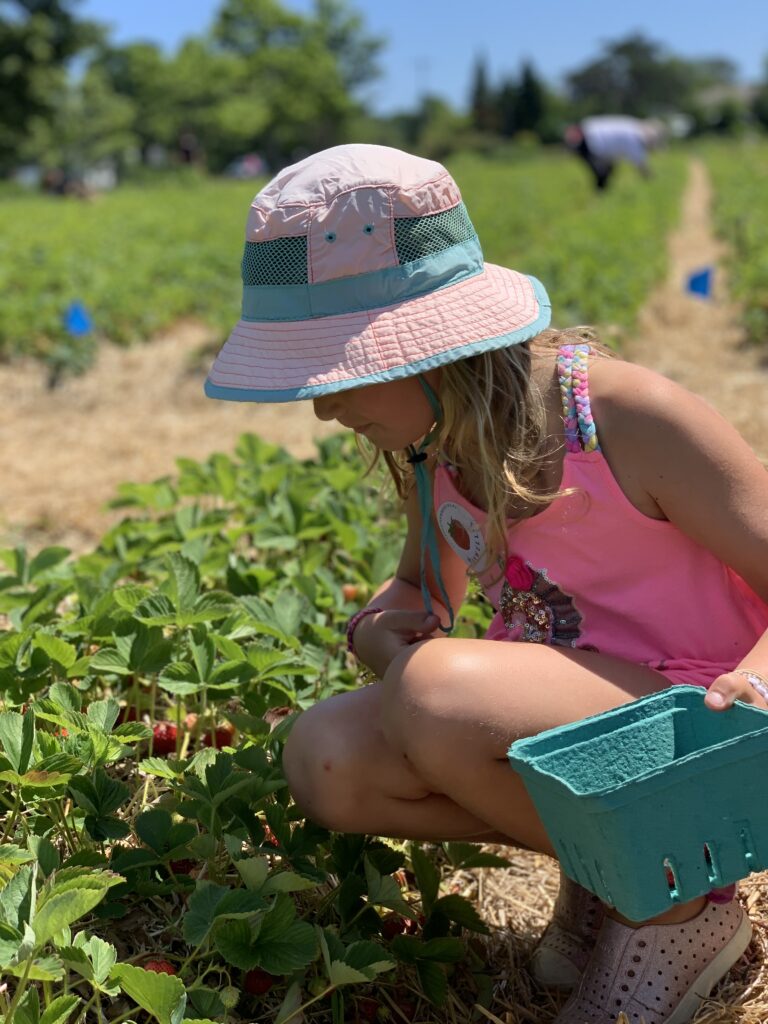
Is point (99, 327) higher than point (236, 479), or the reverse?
point (236, 479)

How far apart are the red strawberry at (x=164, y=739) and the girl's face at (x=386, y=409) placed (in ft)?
2.57

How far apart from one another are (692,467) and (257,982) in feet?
3.10

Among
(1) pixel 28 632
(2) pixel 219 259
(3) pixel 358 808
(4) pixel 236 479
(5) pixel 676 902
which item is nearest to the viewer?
(5) pixel 676 902

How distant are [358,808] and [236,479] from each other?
5.93ft

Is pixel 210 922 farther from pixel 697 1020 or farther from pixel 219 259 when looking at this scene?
pixel 219 259

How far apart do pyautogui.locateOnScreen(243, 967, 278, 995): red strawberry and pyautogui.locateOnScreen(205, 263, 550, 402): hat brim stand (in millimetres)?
809

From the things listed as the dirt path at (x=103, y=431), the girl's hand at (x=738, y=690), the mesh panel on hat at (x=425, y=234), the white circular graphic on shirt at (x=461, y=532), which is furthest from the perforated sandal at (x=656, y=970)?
the dirt path at (x=103, y=431)

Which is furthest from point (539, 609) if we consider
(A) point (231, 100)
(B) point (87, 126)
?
(A) point (231, 100)

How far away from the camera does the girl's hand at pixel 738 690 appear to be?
1365 millimetres

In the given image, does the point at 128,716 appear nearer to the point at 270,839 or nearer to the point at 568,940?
the point at 270,839

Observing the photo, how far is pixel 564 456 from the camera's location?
5.55ft

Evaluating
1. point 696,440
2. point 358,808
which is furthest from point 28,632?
point 696,440

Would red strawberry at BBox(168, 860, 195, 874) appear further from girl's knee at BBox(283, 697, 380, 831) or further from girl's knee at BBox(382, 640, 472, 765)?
girl's knee at BBox(382, 640, 472, 765)

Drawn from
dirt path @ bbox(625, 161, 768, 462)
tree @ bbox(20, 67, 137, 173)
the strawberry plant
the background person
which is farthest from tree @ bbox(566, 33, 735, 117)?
the strawberry plant
